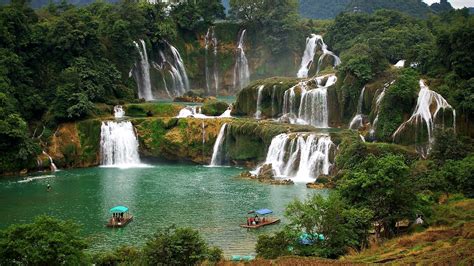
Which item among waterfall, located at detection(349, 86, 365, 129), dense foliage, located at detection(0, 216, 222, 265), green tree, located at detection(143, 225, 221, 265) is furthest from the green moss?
green tree, located at detection(143, 225, 221, 265)

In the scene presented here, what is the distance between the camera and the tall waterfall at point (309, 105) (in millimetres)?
50562

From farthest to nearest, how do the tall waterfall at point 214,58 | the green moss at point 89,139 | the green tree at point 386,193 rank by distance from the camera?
1. the tall waterfall at point 214,58
2. the green moss at point 89,139
3. the green tree at point 386,193

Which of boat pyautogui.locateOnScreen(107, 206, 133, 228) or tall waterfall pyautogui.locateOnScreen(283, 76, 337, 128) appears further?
tall waterfall pyautogui.locateOnScreen(283, 76, 337, 128)

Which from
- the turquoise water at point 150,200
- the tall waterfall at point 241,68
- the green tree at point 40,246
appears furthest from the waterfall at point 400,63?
the green tree at point 40,246

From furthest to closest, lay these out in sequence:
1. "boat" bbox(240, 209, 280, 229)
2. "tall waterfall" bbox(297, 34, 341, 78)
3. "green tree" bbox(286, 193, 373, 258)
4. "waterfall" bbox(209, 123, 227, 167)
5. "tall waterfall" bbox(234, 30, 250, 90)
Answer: "tall waterfall" bbox(234, 30, 250, 90) < "tall waterfall" bbox(297, 34, 341, 78) < "waterfall" bbox(209, 123, 227, 167) < "boat" bbox(240, 209, 280, 229) < "green tree" bbox(286, 193, 373, 258)

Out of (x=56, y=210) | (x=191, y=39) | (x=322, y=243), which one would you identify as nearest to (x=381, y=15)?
(x=191, y=39)

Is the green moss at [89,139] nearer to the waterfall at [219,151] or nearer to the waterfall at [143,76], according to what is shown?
the waterfall at [219,151]

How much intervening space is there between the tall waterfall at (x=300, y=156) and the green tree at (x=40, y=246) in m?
22.3

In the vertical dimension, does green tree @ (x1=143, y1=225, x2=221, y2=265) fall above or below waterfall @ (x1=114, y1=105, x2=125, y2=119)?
below

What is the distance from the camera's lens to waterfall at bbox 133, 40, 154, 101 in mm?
65188

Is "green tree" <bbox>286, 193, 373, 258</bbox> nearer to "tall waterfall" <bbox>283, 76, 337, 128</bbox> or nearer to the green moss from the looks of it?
"tall waterfall" <bbox>283, 76, 337, 128</bbox>

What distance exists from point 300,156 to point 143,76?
27619 mm

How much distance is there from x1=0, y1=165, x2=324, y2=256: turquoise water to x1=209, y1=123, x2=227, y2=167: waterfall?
211cm

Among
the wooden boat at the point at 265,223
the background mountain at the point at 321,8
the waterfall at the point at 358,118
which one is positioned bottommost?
the wooden boat at the point at 265,223
